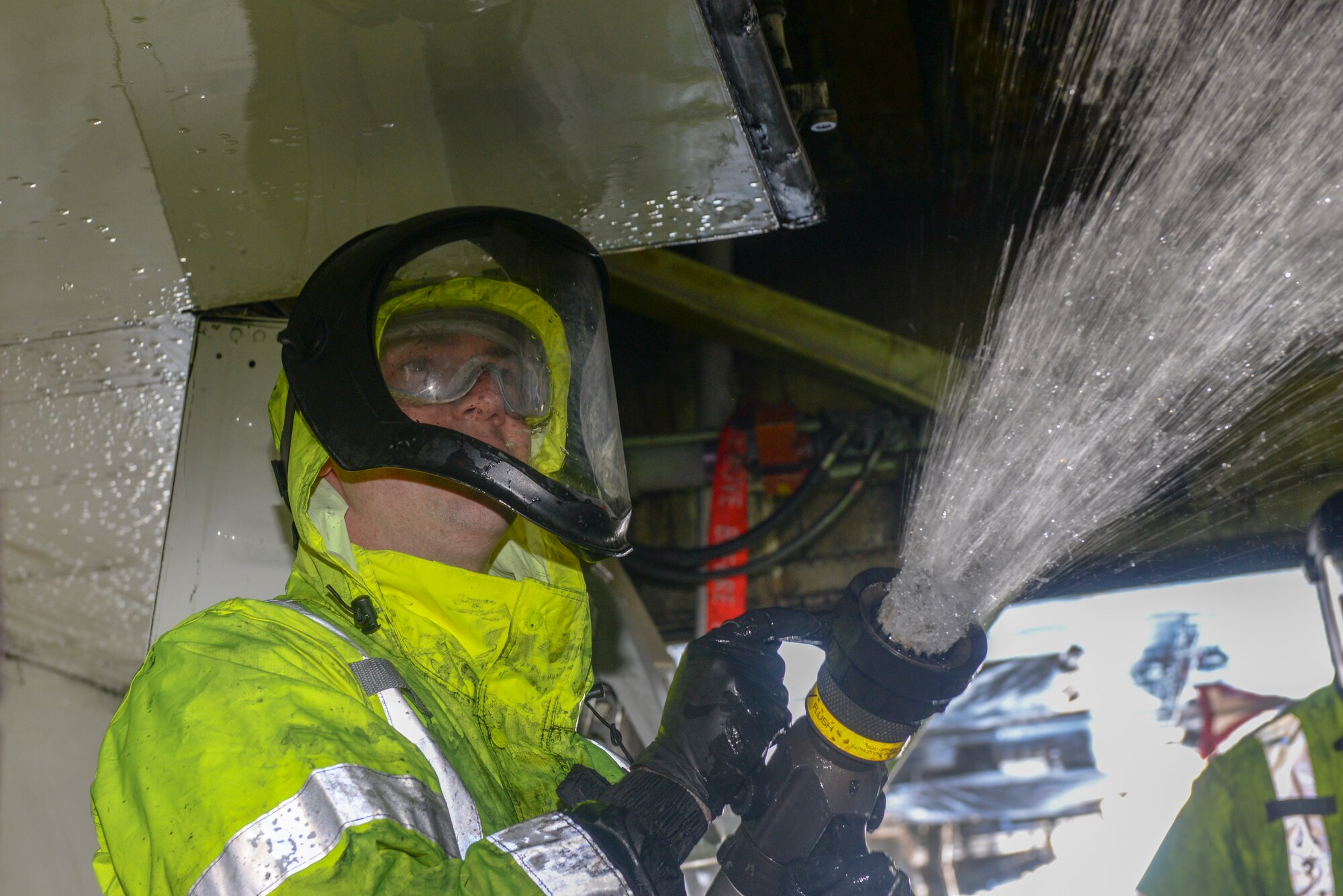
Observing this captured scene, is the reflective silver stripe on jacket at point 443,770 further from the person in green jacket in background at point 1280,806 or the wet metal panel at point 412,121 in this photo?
the person in green jacket in background at point 1280,806

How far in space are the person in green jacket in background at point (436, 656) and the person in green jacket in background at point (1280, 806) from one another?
1894 millimetres

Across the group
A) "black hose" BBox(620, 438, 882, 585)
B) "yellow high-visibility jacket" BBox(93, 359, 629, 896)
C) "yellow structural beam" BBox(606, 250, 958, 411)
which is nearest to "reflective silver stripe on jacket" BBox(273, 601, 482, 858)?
"yellow high-visibility jacket" BBox(93, 359, 629, 896)

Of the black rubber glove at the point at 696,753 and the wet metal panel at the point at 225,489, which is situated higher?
the wet metal panel at the point at 225,489

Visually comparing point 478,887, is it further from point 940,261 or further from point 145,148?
point 940,261

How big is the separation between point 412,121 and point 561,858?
3.67 ft

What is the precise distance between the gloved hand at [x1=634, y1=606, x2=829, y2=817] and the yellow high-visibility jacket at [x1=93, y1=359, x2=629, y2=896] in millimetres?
209

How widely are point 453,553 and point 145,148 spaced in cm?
77

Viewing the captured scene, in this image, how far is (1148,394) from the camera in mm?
2203

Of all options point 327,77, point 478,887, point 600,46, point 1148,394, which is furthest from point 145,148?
point 1148,394

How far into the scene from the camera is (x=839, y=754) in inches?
59.6

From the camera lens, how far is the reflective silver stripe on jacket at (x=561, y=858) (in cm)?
111

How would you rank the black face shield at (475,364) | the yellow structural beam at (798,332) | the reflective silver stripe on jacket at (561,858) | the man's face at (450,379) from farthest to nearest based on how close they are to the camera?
the yellow structural beam at (798,332), the man's face at (450,379), the black face shield at (475,364), the reflective silver stripe on jacket at (561,858)

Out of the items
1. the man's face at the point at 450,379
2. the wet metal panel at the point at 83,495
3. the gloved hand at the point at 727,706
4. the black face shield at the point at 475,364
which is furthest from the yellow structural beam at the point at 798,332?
the gloved hand at the point at 727,706

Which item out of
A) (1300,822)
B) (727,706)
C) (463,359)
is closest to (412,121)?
(463,359)
